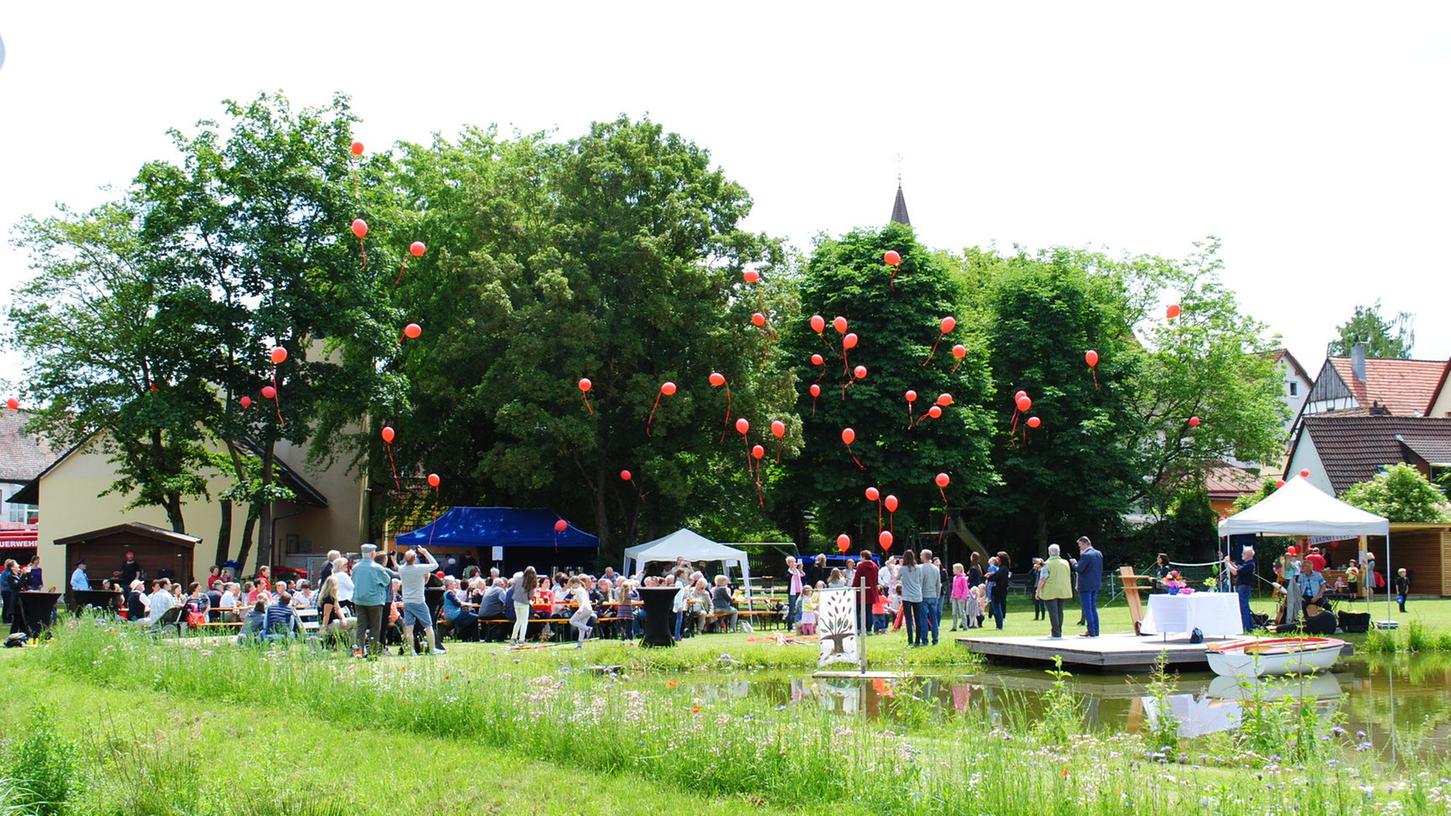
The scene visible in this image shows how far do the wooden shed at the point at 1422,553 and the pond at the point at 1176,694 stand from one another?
20.4m

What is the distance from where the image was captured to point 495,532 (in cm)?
3597

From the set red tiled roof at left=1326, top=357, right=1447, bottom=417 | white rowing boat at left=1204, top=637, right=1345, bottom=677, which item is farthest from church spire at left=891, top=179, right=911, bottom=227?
white rowing boat at left=1204, top=637, right=1345, bottom=677

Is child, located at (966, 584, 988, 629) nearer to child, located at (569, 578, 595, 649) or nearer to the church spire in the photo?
child, located at (569, 578, 595, 649)

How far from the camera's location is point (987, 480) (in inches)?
1550

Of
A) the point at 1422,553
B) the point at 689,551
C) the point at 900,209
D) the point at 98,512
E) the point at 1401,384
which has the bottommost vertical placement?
the point at 1422,553

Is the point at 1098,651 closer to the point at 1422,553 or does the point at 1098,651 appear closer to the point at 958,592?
the point at 958,592

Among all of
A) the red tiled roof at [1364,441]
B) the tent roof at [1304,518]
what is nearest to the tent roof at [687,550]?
the tent roof at [1304,518]

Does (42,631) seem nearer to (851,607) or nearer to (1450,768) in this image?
(851,607)

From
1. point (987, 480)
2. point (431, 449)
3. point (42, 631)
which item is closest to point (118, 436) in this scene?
point (431, 449)

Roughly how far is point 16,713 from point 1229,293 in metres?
46.9

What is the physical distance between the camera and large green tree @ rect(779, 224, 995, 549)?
126 ft

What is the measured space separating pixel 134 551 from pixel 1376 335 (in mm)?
80047

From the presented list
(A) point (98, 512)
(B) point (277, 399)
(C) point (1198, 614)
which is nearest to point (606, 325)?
(B) point (277, 399)

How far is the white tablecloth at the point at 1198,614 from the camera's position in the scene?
19312mm
